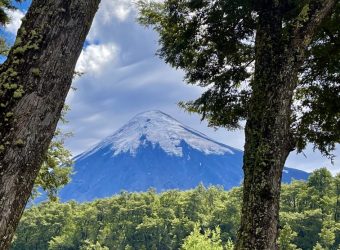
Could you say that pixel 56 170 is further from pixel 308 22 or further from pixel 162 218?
pixel 162 218

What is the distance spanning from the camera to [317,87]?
31.2 feet

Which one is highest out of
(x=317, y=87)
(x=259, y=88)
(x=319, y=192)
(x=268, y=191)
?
(x=319, y=192)

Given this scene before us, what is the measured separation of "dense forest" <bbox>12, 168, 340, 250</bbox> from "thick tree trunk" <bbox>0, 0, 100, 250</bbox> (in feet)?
216

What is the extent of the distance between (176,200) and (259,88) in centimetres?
8558

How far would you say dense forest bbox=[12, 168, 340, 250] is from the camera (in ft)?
221

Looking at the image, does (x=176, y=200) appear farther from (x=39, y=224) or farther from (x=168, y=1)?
(x=168, y=1)

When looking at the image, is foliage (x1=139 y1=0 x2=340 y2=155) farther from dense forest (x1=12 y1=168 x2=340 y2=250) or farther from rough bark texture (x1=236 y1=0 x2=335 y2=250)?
dense forest (x1=12 y1=168 x2=340 y2=250)

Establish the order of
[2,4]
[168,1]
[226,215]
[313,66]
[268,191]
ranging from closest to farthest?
1. [268,191]
2. [2,4]
3. [313,66]
4. [168,1]
5. [226,215]

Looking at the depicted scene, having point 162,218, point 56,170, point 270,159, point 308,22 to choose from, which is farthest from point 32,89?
point 162,218

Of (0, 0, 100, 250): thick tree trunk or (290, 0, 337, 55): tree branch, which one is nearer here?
(0, 0, 100, 250): thick tree trunk

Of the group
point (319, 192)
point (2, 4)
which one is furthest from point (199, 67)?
point (319, 192)

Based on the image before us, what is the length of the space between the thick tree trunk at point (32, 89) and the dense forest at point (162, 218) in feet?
Result: 216

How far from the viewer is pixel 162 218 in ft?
284

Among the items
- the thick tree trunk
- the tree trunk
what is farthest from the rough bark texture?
the thick tree trunk
